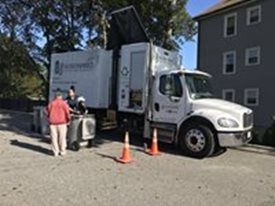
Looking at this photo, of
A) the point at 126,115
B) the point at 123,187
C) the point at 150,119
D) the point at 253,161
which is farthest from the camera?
the point at 126,115

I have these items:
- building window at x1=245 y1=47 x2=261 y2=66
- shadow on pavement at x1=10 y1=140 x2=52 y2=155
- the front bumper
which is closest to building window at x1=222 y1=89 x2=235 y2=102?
building window at x1=245 y1=47 x2=261 y2=66

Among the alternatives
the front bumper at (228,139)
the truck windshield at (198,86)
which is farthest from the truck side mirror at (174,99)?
the front bumper at (228,139)

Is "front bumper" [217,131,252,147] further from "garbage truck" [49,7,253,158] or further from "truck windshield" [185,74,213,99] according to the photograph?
"truck windshield" [185,74,213,99]

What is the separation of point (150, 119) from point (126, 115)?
1.32 meters

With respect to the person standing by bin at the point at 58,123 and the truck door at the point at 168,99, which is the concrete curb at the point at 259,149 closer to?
the truck door at the point at 168,99

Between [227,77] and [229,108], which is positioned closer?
[229,108]

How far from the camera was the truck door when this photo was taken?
14312mm

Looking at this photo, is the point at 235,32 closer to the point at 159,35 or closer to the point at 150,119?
the point at 159,35

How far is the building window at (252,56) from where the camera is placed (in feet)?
100

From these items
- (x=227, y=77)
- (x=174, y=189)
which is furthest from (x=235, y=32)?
(x=174, y=189)

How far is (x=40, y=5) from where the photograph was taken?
1382 inches

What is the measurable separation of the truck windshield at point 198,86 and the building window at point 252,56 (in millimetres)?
16326

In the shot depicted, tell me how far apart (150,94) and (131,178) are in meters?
5.63

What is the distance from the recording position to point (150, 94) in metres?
15.2
